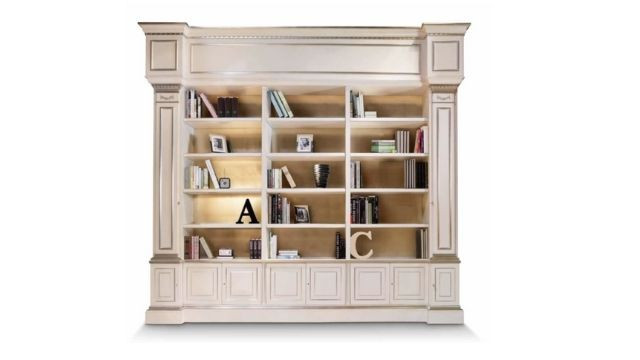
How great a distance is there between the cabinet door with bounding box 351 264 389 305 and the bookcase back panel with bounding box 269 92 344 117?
67.1 inches

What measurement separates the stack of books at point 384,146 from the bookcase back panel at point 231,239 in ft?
5.10

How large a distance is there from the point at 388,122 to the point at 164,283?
9.28 feet

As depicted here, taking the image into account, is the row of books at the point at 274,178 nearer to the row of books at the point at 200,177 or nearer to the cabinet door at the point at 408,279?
the row of books at the point at 200,177

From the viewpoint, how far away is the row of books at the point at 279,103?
24.5ft

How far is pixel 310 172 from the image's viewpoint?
7883 mm

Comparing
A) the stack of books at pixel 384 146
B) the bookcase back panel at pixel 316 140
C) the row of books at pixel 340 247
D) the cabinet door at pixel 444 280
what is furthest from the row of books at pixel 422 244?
the bookcase back panel at pixel 316 140

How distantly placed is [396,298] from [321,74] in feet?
7.93

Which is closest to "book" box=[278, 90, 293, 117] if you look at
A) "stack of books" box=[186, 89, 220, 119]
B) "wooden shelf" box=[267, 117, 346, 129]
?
"wooden shelf" box=[267, 117, 346, 129]

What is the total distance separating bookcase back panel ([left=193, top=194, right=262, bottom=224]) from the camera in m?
7.79

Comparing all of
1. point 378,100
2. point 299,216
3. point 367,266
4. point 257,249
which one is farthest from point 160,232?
point 378,100

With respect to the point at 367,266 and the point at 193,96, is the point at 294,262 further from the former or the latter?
the point at 193,96

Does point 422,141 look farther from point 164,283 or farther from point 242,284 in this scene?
point 164,283

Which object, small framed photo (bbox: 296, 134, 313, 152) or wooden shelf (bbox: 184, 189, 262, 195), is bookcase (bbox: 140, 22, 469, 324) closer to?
wooden shelf (bbox: 184, 189, 262, 195)

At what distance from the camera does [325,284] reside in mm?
7344
